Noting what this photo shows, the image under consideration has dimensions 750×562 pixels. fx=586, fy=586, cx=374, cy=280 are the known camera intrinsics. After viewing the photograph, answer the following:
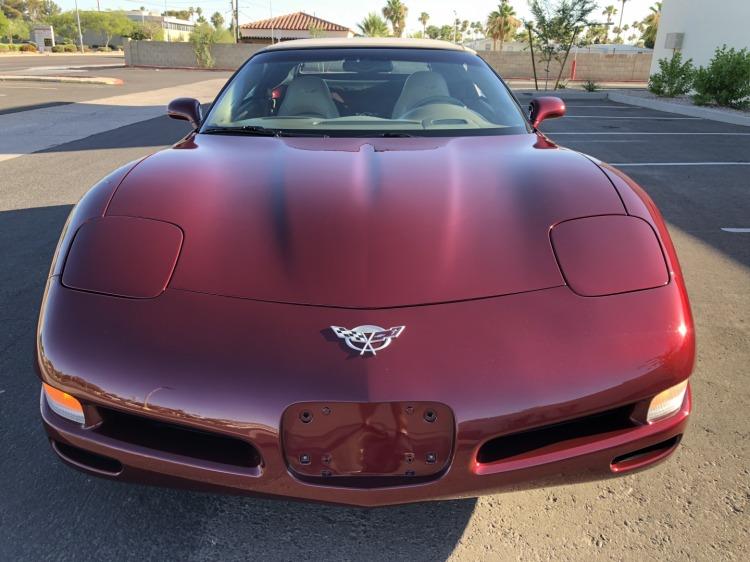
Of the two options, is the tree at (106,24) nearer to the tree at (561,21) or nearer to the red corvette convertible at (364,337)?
the tree at (561,21)

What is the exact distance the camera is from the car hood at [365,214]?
155 cm

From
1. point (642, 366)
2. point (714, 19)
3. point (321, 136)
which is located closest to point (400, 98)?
point (321, 136)

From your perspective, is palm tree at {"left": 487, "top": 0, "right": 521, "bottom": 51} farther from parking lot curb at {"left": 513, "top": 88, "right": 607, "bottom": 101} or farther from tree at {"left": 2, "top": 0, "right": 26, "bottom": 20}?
tree at {"left": 2, "top": 0, "right": 26, "bottom": 20}

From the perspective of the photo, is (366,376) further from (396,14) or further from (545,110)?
(396,14)

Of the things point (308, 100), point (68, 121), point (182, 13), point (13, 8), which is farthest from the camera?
point (182, 13)

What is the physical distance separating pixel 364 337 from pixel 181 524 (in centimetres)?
91

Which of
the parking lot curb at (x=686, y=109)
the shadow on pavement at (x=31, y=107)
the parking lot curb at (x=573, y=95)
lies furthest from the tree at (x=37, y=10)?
the parking lot curb at (x=686, y=109)

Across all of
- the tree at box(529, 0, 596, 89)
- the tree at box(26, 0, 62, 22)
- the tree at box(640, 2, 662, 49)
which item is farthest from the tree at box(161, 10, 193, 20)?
the tree at box(529, 0, 596, 89)

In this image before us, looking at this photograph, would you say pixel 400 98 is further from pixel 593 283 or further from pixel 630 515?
pixel 630 515

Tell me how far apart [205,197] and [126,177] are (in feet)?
1.14

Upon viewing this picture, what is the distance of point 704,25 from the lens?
59.8 ft

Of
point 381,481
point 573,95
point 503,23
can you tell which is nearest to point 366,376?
point 381,481

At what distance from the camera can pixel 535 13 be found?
2092 centimetres

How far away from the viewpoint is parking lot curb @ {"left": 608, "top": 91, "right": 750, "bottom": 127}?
42.0ft
